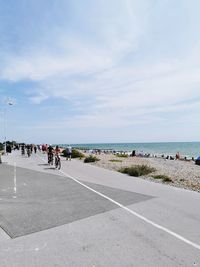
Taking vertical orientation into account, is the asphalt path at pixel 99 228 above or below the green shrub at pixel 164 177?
below

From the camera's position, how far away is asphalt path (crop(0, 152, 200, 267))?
5809 mm

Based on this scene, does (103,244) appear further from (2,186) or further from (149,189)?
(2,186)

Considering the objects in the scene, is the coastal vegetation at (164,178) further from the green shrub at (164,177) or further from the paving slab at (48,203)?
the paving slab at (48,203)

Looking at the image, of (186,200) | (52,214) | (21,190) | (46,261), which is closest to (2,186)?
(21,190)

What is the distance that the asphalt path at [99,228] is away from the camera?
5.81 metres

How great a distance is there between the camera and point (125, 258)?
5.76 m

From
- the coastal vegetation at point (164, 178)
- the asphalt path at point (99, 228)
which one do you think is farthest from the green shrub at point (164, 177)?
the asphalt path at point (99, 228)

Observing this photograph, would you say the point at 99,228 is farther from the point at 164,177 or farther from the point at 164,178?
the point at 164,177

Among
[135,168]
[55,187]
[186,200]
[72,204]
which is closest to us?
[72,204]

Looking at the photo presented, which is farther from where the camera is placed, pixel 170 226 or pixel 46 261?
pixel 170 226

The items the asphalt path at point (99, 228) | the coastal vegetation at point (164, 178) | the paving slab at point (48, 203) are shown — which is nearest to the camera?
the asphalt path at point (99, 228)

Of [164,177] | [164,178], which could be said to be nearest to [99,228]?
[164,178]

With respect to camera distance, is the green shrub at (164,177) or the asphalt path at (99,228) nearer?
the asphalt path at (99,228)

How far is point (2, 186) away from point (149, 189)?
5.90m
